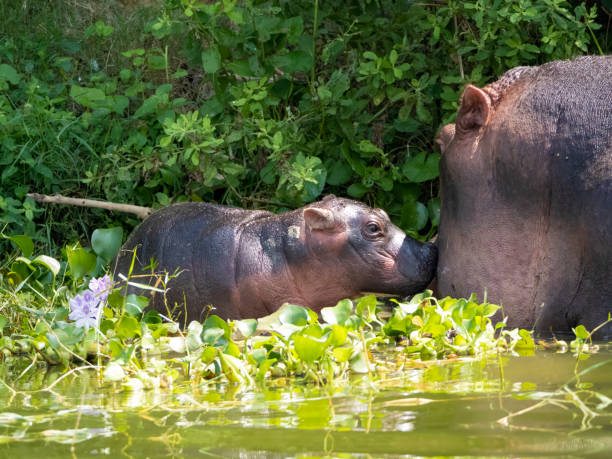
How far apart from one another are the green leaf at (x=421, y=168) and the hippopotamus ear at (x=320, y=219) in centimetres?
109

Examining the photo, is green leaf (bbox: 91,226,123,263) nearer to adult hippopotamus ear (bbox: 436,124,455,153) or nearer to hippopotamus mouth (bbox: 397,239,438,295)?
hippopotamus mouth (bbox: 397,239,438,295)

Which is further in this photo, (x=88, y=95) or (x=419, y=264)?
(x=88, y=95)

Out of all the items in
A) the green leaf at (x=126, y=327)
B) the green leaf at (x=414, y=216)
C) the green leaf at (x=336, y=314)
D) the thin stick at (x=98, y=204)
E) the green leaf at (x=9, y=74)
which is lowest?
the green leaf at (x=414, y=216)

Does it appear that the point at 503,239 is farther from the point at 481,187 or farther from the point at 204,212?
the point at 204,212

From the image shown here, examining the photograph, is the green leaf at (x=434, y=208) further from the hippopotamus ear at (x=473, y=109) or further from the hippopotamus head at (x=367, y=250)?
the hippopotamus ear at (x=473, y=109)

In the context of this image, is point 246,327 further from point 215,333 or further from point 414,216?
point 414,216

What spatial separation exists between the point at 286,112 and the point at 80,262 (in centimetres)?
193

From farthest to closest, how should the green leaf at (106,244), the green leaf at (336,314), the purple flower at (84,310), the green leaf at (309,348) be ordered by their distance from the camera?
the green leaf at (106,244) → the purple flower at (84,310) → the green leaf at (336,314) → the green leaf at (309,348)

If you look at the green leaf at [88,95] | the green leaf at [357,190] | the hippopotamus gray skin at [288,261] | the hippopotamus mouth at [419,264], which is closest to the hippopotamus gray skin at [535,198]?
the hippopotamus mouth at [419,264]

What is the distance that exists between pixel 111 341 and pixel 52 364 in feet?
1.32

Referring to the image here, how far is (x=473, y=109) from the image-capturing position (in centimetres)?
397

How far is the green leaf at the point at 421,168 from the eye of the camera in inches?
210

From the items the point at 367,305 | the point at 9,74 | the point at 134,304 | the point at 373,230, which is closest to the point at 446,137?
the point at 373,230

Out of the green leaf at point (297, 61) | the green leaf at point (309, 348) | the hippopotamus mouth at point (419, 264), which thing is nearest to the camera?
the green leaf at point (309, 348)
